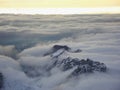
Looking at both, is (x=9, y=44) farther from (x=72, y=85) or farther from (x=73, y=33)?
(x=72, y=85)

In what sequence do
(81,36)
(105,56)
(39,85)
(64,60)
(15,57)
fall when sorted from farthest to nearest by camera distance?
(81,36) < (15,57) < (105,56) < (64,60) < (39,85)

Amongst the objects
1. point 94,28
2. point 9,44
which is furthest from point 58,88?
point 94,28

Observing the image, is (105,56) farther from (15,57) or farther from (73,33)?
(73,33)

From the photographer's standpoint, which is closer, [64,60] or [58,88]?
[58,88]

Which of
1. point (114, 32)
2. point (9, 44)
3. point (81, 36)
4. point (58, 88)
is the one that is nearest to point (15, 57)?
point (9, 44)

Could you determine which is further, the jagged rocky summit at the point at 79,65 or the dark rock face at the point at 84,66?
the jagged rocky summit at the point at 79,65

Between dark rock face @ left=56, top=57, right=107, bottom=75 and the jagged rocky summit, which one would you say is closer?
dark rock face @ left=56, top=57, right=107, bottom=75

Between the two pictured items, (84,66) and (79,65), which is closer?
(84,66)

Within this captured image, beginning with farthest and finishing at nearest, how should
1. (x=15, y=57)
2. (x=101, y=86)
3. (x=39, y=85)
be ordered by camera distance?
1. (x=15, y=57)
2. (x=39, y=85)
3. (x=101, y=86)

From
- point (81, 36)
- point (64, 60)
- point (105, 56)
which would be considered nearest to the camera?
point (64, 60)
